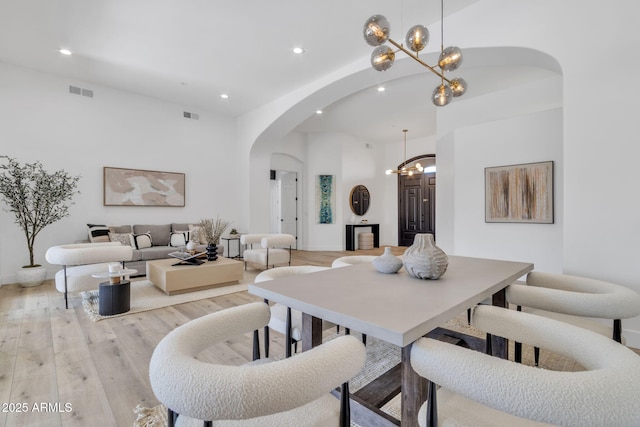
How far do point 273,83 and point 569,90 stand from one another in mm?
4052

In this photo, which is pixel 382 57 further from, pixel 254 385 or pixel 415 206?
pixel 415 206

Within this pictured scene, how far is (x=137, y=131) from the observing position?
5637mm

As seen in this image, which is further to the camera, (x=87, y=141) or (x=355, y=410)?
(x=87, y=141)

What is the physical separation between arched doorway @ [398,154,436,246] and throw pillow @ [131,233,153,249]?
6.86 meters

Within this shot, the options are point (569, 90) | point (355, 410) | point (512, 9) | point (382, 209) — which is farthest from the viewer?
point (382, 209)

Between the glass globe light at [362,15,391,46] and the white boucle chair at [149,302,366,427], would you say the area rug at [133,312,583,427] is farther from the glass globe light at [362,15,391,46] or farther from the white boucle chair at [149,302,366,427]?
the glass globe light at [362,15,391,46]

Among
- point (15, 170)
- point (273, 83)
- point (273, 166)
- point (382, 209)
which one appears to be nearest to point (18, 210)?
point (15, 170)

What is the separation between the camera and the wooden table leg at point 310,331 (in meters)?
1.41

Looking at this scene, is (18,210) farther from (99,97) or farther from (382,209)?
(382,209)

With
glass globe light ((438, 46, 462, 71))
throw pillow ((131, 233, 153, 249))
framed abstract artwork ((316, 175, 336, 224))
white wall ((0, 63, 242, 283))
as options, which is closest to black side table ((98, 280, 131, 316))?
throw pillow ((131, 233, 153, 249))

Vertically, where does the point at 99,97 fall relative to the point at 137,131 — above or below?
above

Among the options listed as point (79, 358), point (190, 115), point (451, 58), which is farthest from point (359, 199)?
point (79, 358)

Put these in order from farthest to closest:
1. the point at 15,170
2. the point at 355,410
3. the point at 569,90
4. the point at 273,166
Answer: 1. the point at 273,166
2. the point at 15,170
3. the point at 569,90
4. the point at 355,410

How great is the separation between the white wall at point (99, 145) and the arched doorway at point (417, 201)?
17.2ft
